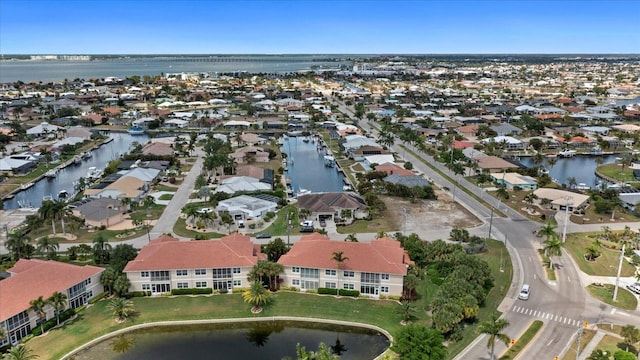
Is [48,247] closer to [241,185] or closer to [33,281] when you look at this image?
[33,281]

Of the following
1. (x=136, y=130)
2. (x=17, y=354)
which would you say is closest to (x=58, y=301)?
(x=17, y=354)

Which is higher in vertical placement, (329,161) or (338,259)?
(338,259)

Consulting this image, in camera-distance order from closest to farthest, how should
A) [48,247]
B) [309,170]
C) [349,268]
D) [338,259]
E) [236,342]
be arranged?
1. [236,342]
2. [338,259]
3. [349,268]
4. [48,247]
5. [309,170]

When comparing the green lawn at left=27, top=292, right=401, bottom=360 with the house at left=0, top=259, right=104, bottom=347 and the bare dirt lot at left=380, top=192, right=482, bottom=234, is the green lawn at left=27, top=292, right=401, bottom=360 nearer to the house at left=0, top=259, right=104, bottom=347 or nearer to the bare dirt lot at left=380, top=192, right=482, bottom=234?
the house at left=0, top=259, right=104, bottom=347

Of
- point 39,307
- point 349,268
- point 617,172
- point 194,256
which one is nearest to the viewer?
point 39,307

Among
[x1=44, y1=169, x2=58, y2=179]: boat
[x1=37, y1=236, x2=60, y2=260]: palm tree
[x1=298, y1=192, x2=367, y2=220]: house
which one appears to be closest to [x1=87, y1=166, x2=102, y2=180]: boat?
[x1=44, y1=169, x2=58, y2=179]: boat

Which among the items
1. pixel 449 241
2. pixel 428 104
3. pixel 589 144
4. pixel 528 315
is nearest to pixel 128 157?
pixel 449 241
